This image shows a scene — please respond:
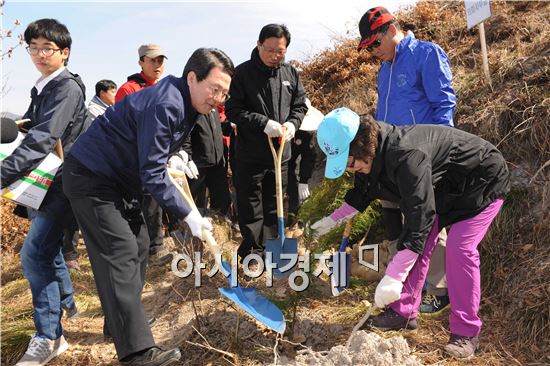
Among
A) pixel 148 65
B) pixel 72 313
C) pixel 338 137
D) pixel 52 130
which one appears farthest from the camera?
pixel 148 65

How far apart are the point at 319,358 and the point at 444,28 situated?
19.9 feet

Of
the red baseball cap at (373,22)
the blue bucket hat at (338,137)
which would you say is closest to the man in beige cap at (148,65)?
the red baseball cap at (373,22)

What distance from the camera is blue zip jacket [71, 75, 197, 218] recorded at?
2598 millimetres

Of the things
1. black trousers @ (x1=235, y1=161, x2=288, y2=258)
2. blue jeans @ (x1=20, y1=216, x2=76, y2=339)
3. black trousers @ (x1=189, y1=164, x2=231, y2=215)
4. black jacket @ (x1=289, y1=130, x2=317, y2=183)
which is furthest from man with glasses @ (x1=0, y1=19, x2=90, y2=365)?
black jacket @ (x1=289, y1=130, x2=317, y2=183)

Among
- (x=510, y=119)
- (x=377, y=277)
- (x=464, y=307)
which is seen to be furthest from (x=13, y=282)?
(x=510, y=119)

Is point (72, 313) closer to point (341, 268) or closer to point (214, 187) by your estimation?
point (214, 187)

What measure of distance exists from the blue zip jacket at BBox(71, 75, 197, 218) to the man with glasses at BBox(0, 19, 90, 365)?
432 millimetres

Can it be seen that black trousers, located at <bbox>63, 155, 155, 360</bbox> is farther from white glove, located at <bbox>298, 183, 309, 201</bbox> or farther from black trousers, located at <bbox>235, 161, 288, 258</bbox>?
white glove, located at <bbox>298, 183, 309, 201</bbox>

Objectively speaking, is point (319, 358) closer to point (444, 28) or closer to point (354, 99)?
point (354, 99)

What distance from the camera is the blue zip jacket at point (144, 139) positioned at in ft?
8.52

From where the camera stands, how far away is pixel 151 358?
8.91 ft

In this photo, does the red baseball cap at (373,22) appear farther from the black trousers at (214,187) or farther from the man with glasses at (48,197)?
the black trousers at (214,187)

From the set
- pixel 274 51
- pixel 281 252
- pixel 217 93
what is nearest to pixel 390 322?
pixel 281 252

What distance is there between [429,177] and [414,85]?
1.21m
